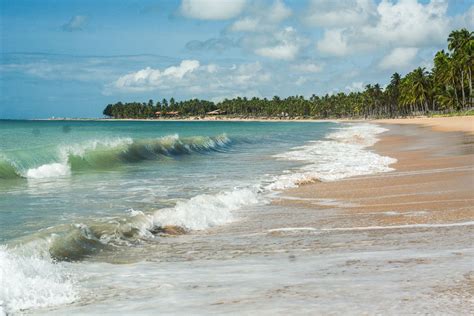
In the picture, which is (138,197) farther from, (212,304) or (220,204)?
(212,304)

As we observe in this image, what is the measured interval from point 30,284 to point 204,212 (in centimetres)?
511

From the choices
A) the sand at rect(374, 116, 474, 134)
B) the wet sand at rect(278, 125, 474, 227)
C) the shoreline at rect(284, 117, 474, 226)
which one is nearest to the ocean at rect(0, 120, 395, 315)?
the shoreline at rect(284, 117, 474, 226)

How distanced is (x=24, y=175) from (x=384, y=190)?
529 inches

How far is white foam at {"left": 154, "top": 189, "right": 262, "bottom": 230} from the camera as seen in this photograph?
9844mm

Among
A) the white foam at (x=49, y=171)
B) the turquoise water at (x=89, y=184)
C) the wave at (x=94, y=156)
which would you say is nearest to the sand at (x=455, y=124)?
the wave at (x=94, y=156)

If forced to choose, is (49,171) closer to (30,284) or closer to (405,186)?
(405,186)

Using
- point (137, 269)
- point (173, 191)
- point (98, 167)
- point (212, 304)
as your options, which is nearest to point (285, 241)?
point (137, 269)

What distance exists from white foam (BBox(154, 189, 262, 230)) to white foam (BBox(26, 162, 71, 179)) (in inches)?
392

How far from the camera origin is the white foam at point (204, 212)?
9844mm

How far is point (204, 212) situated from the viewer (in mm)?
10531

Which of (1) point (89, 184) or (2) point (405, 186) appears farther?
(1) point (89, 184)

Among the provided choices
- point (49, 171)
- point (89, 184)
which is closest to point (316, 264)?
point (89, 184)

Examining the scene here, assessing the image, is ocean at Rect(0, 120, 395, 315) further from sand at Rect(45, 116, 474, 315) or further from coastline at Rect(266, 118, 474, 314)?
coastline at Rect(266, 118, 474, 314)

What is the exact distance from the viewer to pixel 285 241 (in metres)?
7.96
